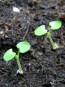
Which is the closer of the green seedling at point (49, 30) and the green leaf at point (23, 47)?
the green leaf at point (23, 47)

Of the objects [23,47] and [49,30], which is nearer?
[23,47]

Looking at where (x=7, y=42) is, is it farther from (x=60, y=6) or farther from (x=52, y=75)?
(x=60, y=6)

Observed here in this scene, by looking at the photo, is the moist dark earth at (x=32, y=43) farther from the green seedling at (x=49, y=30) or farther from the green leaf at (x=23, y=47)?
the green leaf at (x=23, y=47)

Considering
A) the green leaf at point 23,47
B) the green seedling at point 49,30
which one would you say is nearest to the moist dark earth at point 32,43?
the green seedling at point 49,30

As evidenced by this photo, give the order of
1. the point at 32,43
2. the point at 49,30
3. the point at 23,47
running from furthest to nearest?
the point at 32,43 → the point at 49,30 → the point at 23,47

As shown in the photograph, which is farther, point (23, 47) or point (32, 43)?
point (32, 43)

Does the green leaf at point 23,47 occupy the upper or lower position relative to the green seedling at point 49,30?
lower

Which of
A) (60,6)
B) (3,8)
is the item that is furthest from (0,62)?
(60,6)

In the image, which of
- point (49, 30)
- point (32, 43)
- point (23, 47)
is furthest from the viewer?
point (32, 43)
